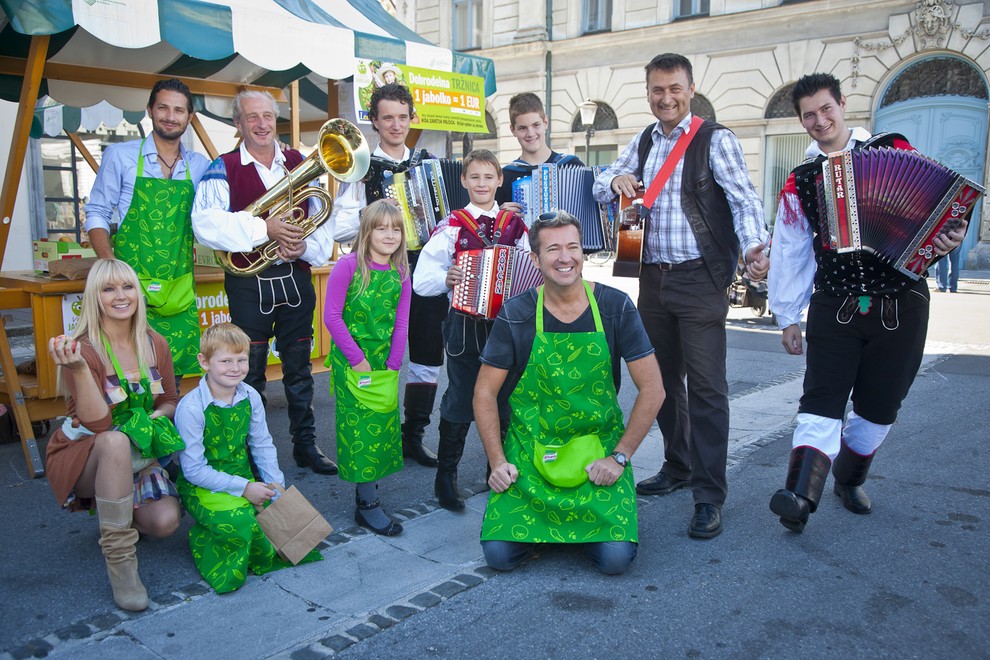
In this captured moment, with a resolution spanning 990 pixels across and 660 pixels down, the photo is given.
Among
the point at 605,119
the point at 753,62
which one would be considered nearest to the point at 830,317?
the point at 753,62

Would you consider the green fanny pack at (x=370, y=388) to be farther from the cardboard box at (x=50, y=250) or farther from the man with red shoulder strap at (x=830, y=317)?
the cardboard box at (x=50, y=250)

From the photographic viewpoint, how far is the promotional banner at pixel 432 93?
631cm

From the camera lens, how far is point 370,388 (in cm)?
376

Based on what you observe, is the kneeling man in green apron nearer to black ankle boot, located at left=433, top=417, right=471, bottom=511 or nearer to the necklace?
black ankle boot, located at left=433, top=417, right=471, bottom=511

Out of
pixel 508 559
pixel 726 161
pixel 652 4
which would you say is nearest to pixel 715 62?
pixel 652 4

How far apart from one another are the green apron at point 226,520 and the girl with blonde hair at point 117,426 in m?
0.13

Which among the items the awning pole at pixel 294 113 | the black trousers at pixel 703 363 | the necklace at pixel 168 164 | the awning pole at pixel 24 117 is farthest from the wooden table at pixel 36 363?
the black trousers at pixel 703 363

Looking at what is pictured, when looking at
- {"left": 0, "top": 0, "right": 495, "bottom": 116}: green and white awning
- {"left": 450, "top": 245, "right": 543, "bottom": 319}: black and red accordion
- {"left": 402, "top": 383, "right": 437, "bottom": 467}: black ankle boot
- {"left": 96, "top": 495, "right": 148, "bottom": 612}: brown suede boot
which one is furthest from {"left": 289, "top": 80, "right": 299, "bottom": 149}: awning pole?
{"left": 96, "top": 495, "right": 148, "bottom": 612}: brown suede boot

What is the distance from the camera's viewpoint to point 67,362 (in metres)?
3.01

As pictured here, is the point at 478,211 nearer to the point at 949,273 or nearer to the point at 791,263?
the point at 791,263

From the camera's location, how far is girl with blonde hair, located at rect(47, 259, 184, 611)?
10.0ft

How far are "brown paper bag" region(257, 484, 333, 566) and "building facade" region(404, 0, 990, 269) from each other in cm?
1809

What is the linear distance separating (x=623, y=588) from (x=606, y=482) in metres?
0.42

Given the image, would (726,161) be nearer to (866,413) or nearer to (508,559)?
(866,413)
